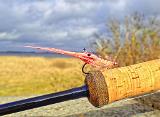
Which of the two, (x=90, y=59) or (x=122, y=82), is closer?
(x=90, y=59)

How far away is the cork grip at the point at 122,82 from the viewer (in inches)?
75.9

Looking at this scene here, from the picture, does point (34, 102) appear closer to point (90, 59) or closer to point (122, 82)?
point (90, 59)

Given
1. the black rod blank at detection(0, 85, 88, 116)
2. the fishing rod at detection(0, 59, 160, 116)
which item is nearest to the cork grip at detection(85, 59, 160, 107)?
the fishing rod at detection(0, 59, 160, 116)

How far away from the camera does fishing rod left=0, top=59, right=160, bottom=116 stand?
5.98 ft

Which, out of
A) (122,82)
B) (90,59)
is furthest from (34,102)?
(122,82)

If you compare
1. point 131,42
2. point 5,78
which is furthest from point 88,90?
point 5,78

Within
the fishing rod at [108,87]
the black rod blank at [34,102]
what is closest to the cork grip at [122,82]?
the fishing rod at [108,87]

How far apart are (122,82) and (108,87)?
12cm

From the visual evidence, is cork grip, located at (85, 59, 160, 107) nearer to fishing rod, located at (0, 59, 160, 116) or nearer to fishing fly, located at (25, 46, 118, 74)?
fishing rod, located at (0, 59, 160, 116)

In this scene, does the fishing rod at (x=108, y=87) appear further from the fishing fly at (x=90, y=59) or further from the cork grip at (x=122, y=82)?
the fishing fly at (x=90, y=59)

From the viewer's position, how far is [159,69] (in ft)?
7.23

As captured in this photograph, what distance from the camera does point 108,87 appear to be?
2004mm

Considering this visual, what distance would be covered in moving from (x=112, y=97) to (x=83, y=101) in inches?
121

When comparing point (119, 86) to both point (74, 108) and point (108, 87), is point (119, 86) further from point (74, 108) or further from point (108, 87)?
point (74, 108)
